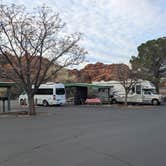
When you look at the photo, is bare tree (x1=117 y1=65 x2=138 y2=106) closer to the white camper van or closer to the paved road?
the white camper van

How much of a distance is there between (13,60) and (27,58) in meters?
1.94

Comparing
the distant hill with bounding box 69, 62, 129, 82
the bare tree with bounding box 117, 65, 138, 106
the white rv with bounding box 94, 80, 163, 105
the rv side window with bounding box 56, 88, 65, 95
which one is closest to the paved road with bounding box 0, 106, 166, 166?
the rv side window with bounding box 56, 88, 65, 95

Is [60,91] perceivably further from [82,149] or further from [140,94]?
[82,149]

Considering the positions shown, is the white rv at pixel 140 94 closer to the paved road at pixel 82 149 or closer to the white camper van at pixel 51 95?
the white camper van at pixel 51 95

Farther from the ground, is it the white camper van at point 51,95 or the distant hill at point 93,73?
the distant hill at point 93,73

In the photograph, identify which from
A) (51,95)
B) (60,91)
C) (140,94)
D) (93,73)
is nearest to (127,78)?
(140,94)

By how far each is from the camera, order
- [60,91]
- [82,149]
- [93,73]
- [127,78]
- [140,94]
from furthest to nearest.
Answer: [93,73]
[140,94]
[127,78]
[60,91]
[82,149]

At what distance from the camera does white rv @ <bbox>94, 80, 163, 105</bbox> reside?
155 feet

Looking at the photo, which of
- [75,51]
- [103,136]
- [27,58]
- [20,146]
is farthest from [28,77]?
[20,146]

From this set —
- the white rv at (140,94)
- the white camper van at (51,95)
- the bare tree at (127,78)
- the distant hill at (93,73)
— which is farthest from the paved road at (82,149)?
the distant hill at (93,73)

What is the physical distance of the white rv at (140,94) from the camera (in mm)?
47344

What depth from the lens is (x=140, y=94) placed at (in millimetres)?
48000

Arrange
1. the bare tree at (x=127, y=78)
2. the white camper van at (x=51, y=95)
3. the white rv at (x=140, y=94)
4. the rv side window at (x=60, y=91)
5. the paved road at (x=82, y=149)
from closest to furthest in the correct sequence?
the paved road at (x=82, y=149), the white camper van at (x=51, y=95), the rv side window at (x=60, y=91), the bare tree at (x=127, y=78), the white rv at (x=140, y=94)

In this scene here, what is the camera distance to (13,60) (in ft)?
101
